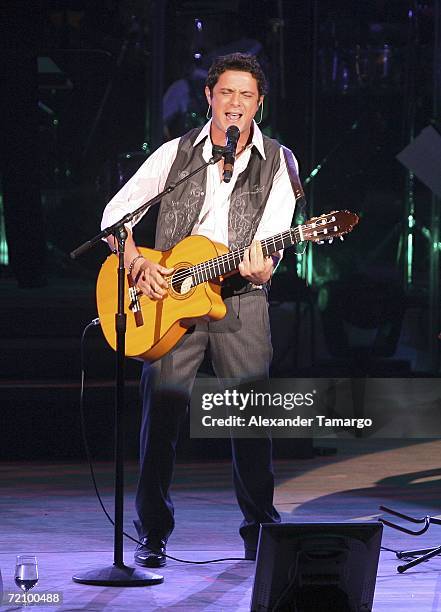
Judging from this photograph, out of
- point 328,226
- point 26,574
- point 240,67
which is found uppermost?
point 240,67

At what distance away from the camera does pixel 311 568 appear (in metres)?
3.47

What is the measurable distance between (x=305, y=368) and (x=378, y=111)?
1.78 meters

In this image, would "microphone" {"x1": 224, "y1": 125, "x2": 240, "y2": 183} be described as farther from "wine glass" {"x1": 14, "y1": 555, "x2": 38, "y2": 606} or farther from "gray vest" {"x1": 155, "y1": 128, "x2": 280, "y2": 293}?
"wine glass" {"x1": 14, "y1": 555, "x2": 38, "y2": 606}

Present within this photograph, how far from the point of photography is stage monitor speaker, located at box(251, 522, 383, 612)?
11.3 feet

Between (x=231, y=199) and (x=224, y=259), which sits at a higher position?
(x=231, y=199)

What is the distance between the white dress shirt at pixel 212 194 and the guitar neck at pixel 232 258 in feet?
0.47

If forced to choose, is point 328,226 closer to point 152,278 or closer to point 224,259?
point 224,259

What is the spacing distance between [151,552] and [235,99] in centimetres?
161

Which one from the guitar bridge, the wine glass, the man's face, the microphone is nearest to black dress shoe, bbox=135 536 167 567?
the wine glass

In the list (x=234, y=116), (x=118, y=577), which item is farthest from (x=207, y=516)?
(x=234, y=116)

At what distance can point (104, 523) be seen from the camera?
5.24m

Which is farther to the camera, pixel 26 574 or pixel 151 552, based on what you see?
pixel 151 552

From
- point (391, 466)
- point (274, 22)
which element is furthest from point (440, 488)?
point (274, 22)

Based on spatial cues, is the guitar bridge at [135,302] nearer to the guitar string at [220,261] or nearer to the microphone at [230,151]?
the guitar string at [220,261]
